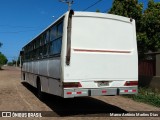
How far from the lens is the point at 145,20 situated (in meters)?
19.1

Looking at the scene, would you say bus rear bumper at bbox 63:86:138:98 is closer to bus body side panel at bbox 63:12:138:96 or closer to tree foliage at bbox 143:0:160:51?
bus body side panel at bbox 63:12:138:96

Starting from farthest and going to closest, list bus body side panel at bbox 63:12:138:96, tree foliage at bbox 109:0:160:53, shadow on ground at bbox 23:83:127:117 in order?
tree foliage at bbox 109:0:160:53 → shadow on ground at bbox 23:83:127:117 → bus body side panel at bbox 63:12:138:96

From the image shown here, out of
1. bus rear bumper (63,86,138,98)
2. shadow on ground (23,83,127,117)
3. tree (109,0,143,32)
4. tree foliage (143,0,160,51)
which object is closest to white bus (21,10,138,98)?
bus rear bumper (63,86,138,98)

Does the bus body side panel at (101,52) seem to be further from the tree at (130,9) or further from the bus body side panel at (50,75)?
the tree at (130,9)

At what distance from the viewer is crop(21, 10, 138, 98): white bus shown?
10.2m

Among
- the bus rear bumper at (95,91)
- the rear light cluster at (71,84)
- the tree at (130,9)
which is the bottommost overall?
the bus rear bumper at (95,91)

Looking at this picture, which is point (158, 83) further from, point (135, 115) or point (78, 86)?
point (78, 86)

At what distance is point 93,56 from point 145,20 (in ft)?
31.1

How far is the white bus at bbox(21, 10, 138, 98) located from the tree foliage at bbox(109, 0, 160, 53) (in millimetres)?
7983

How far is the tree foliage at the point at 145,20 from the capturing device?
62.1ft

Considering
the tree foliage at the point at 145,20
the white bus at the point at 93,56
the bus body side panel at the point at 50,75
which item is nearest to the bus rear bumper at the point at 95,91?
the white bus at the point at 93,56

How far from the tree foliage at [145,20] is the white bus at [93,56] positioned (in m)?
7.98

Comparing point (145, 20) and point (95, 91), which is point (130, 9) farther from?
point (95, 91)

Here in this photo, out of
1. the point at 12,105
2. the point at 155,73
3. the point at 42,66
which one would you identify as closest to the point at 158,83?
the point at 155,73
